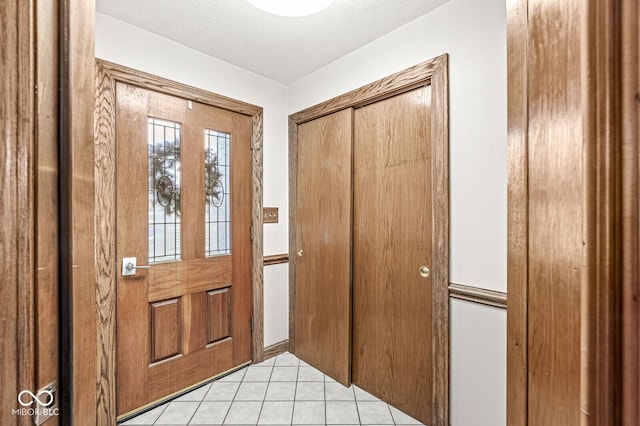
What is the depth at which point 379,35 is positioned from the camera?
192 centimetres

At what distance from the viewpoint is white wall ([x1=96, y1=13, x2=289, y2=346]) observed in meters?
1.79

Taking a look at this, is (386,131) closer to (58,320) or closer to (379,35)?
(379,35)

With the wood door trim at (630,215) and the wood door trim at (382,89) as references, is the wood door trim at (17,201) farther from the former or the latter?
the wood door trim at (382,89)

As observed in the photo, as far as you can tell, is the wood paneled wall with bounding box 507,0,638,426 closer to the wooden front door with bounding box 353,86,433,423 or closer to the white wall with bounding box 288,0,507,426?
the white wall with bounding box 288,0,507,426

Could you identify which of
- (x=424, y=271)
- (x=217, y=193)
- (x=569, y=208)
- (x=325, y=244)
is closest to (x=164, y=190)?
(x=217, y=193)

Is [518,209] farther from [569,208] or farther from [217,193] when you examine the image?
[217,193]

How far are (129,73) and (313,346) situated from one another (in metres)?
2.32

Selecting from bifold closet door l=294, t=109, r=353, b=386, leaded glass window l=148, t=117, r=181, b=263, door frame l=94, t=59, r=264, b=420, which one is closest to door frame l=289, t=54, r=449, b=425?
bifold closet door l=294, t=109, r=353, b=386

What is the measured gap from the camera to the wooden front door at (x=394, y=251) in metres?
1.74

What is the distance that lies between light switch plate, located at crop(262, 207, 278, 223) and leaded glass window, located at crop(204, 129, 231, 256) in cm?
30

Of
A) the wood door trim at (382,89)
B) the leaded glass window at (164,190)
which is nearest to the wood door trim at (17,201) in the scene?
the leaded glass window at (164,190)

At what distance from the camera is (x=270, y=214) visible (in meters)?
2.51

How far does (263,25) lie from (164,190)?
48.5 inches

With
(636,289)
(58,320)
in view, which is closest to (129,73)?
(58,320)
